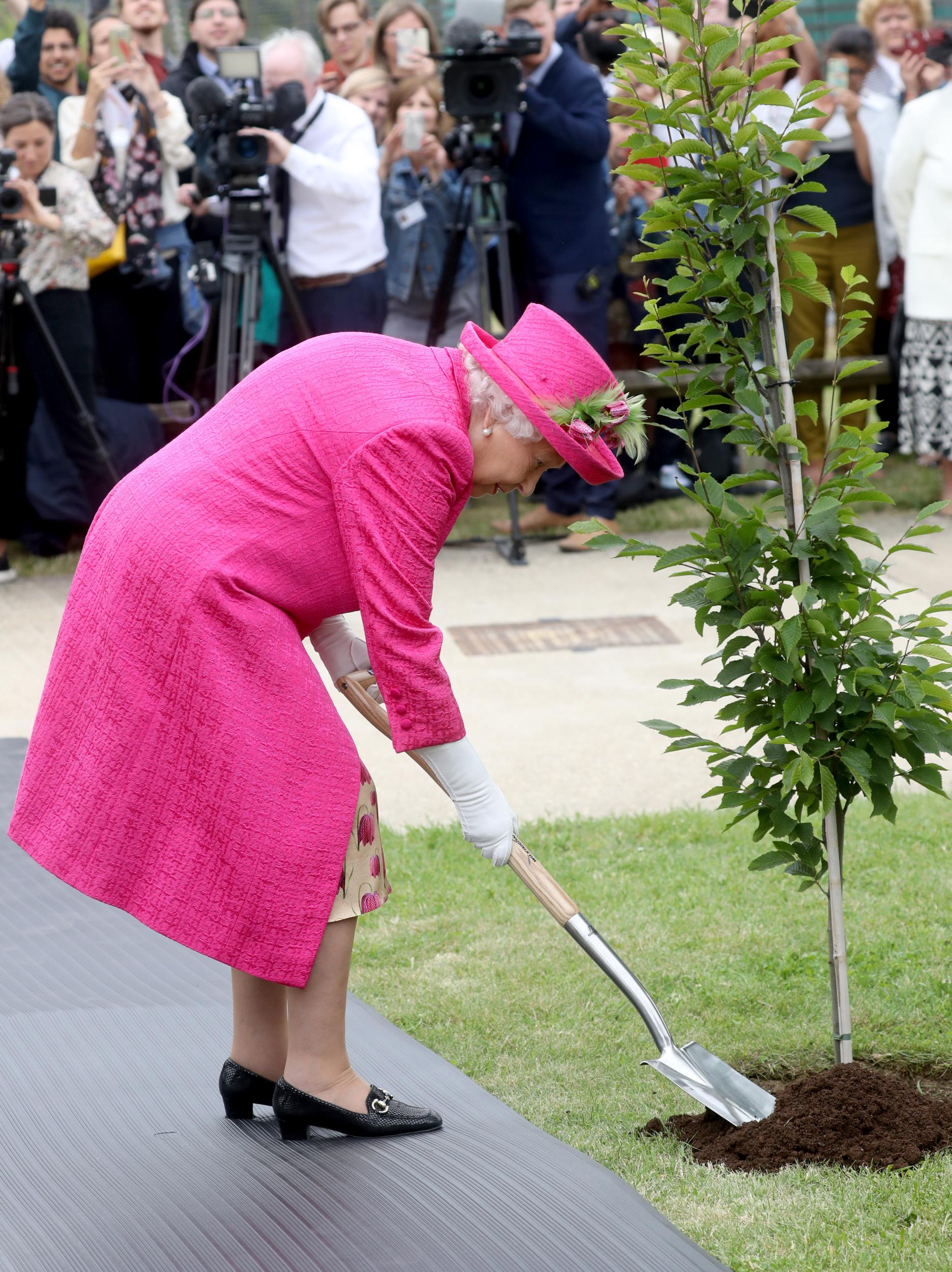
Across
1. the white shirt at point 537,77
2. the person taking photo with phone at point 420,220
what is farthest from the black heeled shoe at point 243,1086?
the white shirt at point 537,77

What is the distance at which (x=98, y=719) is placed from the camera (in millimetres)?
2441

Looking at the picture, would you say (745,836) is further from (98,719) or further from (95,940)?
(98,719)

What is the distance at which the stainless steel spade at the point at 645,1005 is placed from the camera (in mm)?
2582

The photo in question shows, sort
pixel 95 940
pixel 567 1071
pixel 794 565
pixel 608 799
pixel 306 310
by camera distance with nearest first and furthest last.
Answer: pixel 794 565 → pixel 567 1071 → pixel 95 940 → pixel 608 799 → pixel 306 310

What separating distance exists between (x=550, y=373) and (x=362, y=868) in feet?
2.71

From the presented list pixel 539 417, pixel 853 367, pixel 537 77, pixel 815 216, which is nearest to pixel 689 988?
pixel 853 367

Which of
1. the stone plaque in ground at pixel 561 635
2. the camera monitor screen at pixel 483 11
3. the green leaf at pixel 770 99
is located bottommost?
the stone plaque in ground at pixel 561 635

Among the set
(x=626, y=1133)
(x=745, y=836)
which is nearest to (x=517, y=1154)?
(x=626, y=1133)

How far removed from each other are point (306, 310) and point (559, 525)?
1621mm

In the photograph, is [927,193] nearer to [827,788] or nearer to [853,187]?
[853,187]

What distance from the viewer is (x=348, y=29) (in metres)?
7.57

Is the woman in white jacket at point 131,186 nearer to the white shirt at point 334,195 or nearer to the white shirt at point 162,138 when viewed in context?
the white shirt at point 162,138

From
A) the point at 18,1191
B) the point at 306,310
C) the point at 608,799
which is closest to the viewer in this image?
the point at 18,1191

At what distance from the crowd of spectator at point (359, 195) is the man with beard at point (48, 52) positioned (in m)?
0.01
